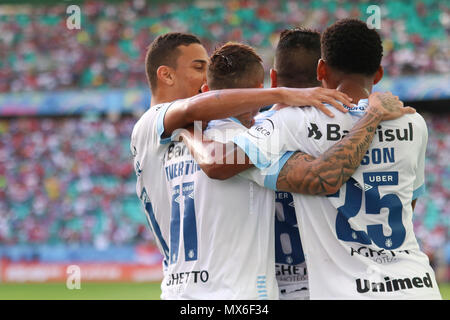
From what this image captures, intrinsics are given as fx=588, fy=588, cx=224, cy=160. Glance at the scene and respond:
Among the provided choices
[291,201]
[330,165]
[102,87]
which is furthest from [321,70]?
[102,87]

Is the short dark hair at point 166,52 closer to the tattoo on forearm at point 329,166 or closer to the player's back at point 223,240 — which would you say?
the player's back at point 223,240

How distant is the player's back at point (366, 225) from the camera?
262 cm

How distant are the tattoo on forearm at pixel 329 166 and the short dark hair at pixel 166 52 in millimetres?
1433

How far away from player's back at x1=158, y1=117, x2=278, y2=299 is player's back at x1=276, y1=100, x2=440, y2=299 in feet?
0.71

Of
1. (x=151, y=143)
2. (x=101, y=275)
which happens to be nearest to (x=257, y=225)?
(x=151, y=143)

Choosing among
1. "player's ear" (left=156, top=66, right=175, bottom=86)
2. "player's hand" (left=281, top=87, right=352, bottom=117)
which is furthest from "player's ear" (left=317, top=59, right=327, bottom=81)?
"player's ear" (left=156, top=66, right=175, bottom=86)

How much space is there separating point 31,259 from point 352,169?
16.2m

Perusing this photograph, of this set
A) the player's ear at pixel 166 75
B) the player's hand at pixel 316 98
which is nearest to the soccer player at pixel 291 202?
the player's hand at pixel 316 98

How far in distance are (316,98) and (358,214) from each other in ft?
1.86

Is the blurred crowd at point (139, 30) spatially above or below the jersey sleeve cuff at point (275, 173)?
above

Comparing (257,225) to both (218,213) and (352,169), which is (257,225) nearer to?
(218,213)

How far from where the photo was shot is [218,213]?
2.85 metres

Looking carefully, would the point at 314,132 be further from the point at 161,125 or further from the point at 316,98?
the point at 161,125

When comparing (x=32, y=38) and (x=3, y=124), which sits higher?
(x=32, y=38)
